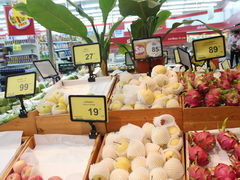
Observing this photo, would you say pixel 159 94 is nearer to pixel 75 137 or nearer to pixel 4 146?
pixel 75 137

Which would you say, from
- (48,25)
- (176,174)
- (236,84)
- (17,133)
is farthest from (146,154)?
(48,25)

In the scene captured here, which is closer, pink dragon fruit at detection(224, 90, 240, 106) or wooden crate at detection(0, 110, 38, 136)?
pink dragon fruit at detection(224, 90, 240, 106)

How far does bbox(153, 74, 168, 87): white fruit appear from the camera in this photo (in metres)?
1.55

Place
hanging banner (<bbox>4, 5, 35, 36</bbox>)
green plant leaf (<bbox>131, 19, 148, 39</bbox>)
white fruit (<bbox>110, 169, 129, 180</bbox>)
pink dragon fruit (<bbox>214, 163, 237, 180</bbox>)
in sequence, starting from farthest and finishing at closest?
hanging banner (<bbox>4, 5, 35, 36</bbox>) → green plant leaf (<bbox>131, 19, 148, 39</bbox>) → white fruit (<bbox>110, 169, 129, 180</bbox>) → pink dragon fruit (<bbox>214, 163, 237, 180</bbox>)

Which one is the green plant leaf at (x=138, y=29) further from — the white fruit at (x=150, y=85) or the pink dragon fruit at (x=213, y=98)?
the pink dragon fruit at (x=213, y=98)

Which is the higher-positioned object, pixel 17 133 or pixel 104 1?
pixel 104 1

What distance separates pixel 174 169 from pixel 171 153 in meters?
0.09

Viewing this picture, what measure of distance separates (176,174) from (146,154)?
0.66 feet

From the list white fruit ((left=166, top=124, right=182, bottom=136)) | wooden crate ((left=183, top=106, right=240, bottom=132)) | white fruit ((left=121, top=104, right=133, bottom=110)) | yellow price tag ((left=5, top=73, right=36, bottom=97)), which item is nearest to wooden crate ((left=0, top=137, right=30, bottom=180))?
yellow price tag ((left=5, top=73, right=36, bottom=97))

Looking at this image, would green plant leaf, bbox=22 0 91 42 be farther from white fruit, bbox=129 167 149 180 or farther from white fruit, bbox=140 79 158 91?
white fruit, bbox=129 167 149 180

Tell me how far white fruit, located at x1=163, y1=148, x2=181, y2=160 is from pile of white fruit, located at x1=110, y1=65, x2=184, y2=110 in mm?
285

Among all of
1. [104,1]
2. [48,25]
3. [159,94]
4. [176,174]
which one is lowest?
[176,174]

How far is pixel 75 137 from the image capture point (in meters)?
1.39

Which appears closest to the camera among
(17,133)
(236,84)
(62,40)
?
(236,84)
